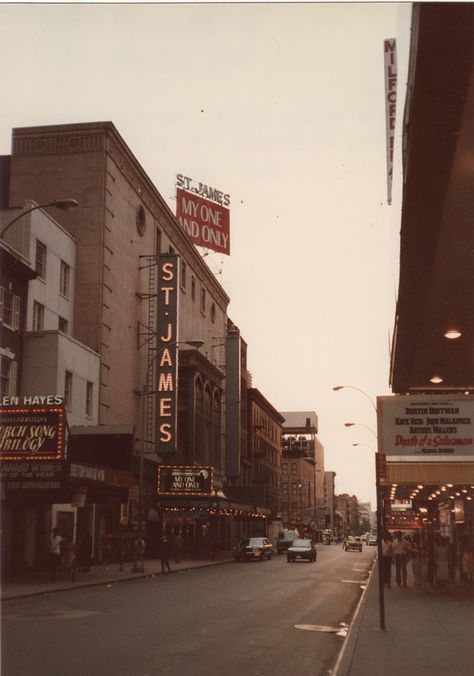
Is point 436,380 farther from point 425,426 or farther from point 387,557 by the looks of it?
point 387,557

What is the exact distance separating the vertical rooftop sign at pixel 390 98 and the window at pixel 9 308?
2624 cm

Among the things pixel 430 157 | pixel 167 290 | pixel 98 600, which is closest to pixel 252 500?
pixel 167 290

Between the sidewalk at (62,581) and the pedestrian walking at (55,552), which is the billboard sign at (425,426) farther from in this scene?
the pedestrian walking at (55,552)

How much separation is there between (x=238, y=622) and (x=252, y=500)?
61005mm

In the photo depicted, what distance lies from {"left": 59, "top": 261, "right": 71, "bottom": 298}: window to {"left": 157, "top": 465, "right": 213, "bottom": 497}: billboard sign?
600 inches

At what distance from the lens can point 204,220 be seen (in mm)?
75688

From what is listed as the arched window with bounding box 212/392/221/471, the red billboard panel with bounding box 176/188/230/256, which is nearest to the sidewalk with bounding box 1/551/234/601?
the arched window with bounding box 212/392/221/471

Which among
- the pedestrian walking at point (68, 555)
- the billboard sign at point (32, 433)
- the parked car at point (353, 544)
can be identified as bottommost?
the parked car at point (353, 544)

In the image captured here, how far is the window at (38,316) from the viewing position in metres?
38.0

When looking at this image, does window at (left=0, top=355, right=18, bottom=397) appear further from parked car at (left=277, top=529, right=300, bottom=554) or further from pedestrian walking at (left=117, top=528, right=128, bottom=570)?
parked car at (left=277, top=529, right=300, bottom=554)

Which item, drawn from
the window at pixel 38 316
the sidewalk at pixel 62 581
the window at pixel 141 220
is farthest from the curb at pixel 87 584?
the window at pixel 141 220

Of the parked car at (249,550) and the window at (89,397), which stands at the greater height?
the window at (89,397)

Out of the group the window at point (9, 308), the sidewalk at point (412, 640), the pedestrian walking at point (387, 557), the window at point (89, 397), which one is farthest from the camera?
the window at point (89, 397)

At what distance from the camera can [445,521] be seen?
4775 cm
